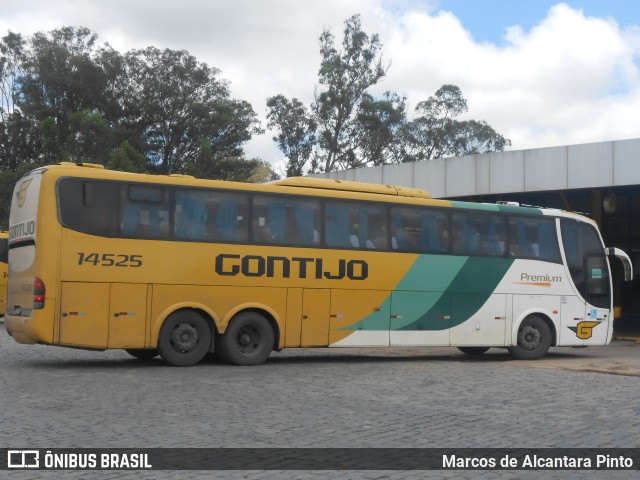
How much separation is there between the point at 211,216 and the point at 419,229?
4275 millimetres

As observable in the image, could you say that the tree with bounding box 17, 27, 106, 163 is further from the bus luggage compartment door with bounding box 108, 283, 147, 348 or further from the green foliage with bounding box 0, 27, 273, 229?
the bus luggage compartment door with bounding box 108, 283, 147, 348

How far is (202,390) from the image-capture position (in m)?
A: 11.5

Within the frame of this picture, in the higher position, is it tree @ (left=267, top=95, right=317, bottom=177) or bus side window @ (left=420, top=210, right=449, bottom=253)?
tree @ (left=267, top=95, right=317, bottom=177)

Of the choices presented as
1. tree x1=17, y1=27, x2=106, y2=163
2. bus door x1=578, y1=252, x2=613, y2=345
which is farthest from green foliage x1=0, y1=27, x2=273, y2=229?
bus door x1=578, y1=252, x2=613, y2=345

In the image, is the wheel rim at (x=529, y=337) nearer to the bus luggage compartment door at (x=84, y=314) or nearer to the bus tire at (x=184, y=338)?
the bus tire at (x=184, y=338)

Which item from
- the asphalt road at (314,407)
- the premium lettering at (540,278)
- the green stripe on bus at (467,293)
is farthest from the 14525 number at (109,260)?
the premium lettering at (540,278)

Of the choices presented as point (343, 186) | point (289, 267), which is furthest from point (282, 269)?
point (343, 186)

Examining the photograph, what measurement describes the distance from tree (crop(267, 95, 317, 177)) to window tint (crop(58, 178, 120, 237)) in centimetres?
4616

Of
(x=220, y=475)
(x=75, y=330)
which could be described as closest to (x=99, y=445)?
(x=220, y=475)

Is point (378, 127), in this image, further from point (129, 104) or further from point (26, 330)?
point (26, 330)

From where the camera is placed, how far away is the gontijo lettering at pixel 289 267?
15266 mm

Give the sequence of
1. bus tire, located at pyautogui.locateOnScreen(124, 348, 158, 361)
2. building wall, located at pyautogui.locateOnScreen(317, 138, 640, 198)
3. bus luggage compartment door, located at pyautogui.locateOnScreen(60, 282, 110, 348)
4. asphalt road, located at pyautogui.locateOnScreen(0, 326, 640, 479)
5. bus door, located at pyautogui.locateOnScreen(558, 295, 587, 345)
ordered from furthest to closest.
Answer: building wall, located at pyautogui.locateOnScreen(317, 138, 640, 198) → bus door, located at pyautogui.locateOnScreen(558, 295, 587, 345) → bus tire, located at pyautogui.locateOnScreen(124, 348, 158, 361) → bus luggage compartment door, located at pyautogui.locateOnScreen(60, 282, 110, 348) → asphalt road, located at pyautogui.locateOnScreen(0, 326, 640, 479)

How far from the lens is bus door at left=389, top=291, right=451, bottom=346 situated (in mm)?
16750

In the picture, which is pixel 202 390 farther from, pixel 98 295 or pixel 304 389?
pixel 98 295
